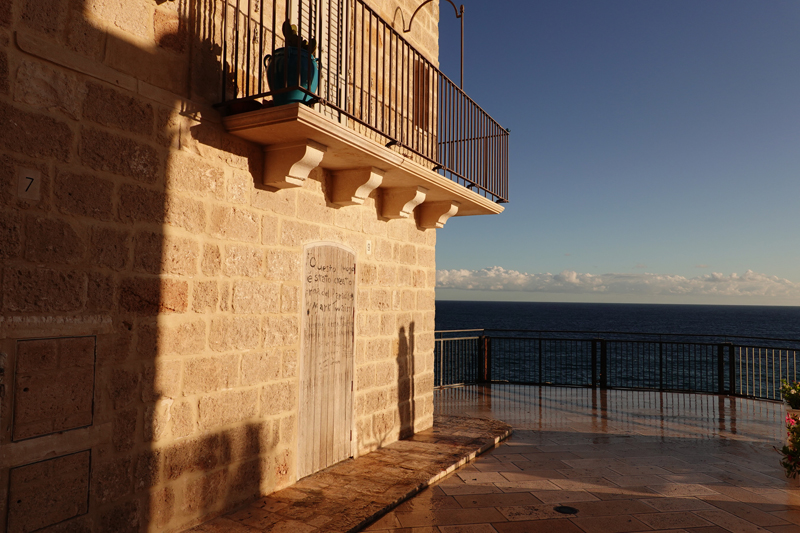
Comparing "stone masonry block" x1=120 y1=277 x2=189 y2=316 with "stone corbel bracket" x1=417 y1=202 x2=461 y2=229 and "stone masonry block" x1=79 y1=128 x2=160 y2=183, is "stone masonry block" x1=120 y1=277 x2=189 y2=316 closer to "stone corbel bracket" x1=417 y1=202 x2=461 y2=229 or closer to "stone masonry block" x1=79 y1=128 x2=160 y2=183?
"stone masonry block" x1=79 y1=128 x2=160 y2=183

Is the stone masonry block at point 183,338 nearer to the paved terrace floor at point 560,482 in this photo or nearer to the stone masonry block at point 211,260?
the stone masonry block at point 211,260

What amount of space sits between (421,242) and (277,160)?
3.49 m

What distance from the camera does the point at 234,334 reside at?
4.42 meters

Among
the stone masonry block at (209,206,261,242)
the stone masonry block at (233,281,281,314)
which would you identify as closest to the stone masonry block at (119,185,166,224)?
the stone masonry block at (209,206,261,242)

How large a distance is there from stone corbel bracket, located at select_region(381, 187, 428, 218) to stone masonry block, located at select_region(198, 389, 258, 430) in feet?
9.54

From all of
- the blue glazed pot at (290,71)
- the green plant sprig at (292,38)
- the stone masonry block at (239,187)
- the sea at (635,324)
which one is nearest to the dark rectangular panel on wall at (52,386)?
the stone masonry block at (239,187)

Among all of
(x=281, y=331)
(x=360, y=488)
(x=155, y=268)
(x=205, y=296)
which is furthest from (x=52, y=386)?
(x=360, y=488)

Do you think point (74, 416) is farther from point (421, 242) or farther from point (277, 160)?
point (421, 242)

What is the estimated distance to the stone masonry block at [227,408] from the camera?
4172 mm

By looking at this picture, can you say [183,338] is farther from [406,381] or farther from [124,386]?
[406,381]

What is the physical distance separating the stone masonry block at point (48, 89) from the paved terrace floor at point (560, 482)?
318 centimetres

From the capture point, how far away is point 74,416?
3.26 m

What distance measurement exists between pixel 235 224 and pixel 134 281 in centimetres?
104

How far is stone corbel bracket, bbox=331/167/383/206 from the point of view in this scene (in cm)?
548
